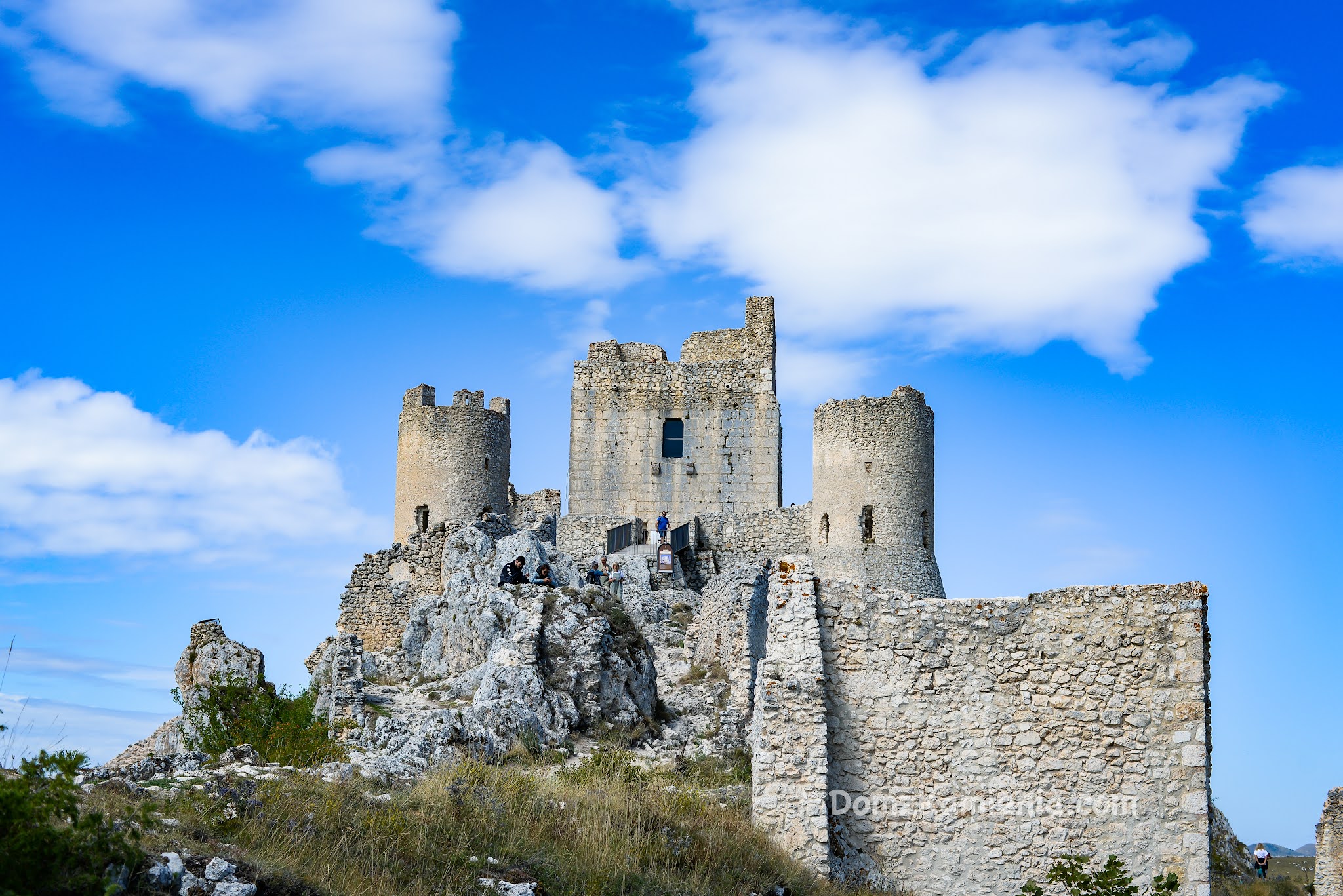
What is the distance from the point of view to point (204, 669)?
19969 mm

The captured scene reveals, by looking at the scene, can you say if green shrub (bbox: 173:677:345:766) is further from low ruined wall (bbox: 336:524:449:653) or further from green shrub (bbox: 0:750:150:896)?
green shrub (bbox: 0:750:150:896)

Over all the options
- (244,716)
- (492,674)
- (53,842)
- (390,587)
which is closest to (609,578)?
(390,587)

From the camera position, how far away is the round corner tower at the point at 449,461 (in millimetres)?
32312

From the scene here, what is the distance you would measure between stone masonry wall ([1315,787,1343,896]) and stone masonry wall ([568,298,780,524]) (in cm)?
1590

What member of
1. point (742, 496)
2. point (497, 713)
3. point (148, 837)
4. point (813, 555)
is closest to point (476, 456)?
point (742, 496)

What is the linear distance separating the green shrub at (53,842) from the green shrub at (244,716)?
871 cm

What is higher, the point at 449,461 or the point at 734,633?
the point at 449,461

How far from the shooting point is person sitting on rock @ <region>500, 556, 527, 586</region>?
1836 cm

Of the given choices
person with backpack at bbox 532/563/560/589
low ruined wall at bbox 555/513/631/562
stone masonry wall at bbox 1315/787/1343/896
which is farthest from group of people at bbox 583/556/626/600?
stone masonry wall at bbox 1315/787/1343/896

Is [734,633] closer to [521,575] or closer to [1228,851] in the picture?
[521,575]

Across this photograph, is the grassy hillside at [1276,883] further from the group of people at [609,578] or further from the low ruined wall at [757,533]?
the low ruined wall at [757,533]

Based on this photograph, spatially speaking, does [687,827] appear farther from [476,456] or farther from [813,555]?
[476,456]

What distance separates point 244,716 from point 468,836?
10.4 metres

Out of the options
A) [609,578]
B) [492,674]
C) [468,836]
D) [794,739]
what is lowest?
[468,836]
